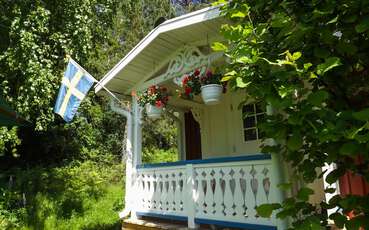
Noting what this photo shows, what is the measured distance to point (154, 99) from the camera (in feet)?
16.8

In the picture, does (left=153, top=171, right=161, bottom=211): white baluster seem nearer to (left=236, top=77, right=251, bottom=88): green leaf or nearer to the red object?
the red object

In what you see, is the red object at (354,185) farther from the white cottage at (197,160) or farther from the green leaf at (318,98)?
the green leaf at (318,98)

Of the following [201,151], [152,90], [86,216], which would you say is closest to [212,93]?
[152,90]

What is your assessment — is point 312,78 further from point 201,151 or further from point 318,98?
point 201,151

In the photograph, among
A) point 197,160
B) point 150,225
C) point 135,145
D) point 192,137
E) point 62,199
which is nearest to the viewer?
point 197,160

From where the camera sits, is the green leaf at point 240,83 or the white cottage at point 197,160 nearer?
the green leaf at point 240,83

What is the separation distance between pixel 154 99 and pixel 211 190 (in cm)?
168

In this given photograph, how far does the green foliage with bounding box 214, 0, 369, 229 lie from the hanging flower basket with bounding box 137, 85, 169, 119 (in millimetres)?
2996

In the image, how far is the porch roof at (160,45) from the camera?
4367 mm

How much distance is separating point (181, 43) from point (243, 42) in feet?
9.93

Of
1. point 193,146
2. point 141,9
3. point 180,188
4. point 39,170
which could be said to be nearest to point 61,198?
point 39,170

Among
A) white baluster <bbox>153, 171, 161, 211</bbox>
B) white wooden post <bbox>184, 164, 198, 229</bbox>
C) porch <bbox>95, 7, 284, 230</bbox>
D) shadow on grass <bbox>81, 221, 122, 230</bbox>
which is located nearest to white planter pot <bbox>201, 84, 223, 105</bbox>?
porch <bbox>95, 7, 284, 230</bbox>

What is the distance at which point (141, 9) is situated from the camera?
16.1 metres

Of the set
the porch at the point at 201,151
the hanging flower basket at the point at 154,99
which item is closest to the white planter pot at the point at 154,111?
the hanging flower basket at the point at 154,99
